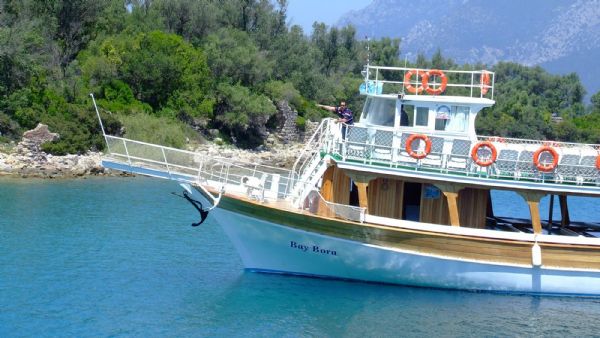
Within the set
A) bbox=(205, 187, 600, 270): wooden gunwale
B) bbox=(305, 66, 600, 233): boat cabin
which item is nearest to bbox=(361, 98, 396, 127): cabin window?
bbox=(305, 66, 600, 233): boat cabin

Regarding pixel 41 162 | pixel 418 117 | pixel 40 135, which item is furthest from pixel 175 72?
pixel 418 117

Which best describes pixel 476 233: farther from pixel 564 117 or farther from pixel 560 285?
pixel 564 117

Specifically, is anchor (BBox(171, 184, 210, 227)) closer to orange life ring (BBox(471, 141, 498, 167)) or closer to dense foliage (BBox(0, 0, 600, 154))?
orange life ring (BBox(471, 141, 498, 167))

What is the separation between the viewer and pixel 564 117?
76500mm

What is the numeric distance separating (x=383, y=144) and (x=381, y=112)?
113 cm

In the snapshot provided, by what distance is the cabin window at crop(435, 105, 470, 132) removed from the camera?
19.9m

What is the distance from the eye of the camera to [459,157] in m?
19.0

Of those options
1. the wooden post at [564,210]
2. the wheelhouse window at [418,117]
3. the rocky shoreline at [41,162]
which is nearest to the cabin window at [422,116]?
the wheelhouse window at [418,117]

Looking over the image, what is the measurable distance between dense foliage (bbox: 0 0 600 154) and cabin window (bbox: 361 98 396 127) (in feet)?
79.4

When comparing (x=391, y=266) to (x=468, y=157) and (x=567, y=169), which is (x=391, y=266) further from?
(x=567, y=169)

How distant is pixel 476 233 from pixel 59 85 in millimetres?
34263

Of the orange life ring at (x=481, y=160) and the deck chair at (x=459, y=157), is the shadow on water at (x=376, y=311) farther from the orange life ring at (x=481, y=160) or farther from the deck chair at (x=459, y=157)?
the orange life ring at (x=481, y=160)

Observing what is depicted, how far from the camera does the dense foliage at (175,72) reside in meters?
44.3

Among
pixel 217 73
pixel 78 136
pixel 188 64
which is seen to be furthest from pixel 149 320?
pixel 217 73
